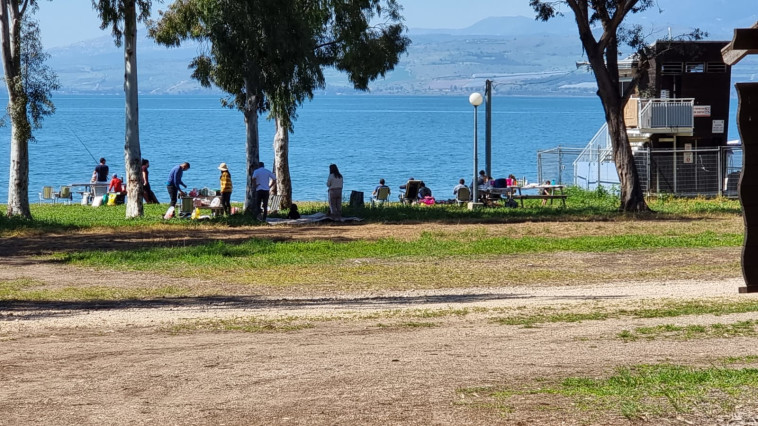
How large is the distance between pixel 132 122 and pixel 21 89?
3007mm

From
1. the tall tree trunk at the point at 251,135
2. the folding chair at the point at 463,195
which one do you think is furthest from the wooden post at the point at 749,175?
the folding chair at the point at 463,195

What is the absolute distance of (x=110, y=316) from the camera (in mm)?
13938

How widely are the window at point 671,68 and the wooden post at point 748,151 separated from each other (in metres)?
39.0

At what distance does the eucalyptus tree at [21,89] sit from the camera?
28094mm

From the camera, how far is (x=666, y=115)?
145 ft

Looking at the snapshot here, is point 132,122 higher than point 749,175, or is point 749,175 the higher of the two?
point 132,122

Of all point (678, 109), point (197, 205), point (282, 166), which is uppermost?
point (678, 109)

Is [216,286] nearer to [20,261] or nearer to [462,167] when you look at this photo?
[20,261]

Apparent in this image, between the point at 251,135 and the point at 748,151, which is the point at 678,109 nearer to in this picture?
the point at 251,135

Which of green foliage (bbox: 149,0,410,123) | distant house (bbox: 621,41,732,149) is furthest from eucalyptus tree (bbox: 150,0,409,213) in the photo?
distant house (bbox: 621,41,732,149)

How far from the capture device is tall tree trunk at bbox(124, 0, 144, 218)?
2962 cm

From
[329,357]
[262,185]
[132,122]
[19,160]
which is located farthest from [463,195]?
[329,357]

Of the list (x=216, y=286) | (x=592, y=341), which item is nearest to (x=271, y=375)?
(x=592, y=341)

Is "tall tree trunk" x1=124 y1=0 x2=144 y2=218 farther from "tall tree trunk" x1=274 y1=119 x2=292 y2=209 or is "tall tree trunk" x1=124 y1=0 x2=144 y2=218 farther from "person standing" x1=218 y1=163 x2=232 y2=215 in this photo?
"tall tree trunk" x1=274 y1=119 x2=292 y2=209
